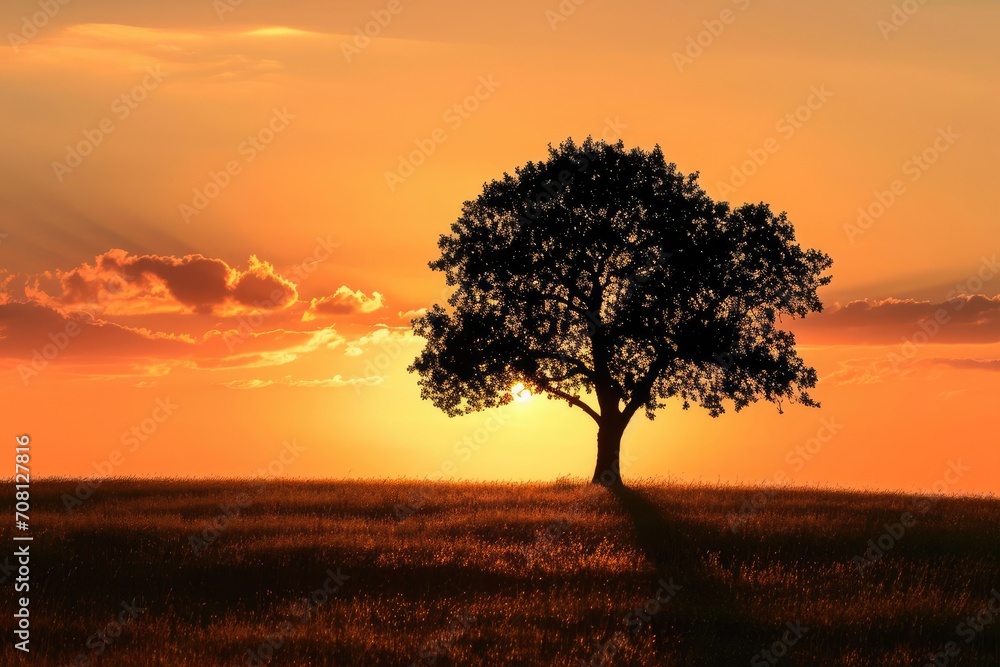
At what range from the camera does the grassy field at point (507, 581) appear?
15.5 m

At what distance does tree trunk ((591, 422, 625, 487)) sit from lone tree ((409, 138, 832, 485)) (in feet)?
0.17

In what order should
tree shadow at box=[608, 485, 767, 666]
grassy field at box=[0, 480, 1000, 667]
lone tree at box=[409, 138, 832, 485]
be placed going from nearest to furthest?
1. grassy field at box=[0, 480, 1000, 667]
2. tree shadow at box=[608, 485, 767, 666]
3. lone tree at box=[409, 138, 832, 485]

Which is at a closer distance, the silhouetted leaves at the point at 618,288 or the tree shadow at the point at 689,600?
the tree shadow at the point at 689,600

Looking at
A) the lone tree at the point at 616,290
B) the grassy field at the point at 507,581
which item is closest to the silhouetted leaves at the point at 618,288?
the lone tree at the point at 616,290

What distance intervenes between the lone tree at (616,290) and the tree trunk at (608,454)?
52 mm

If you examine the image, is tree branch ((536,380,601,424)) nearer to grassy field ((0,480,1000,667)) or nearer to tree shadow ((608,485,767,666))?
grassy field ((0,480,1000,667))

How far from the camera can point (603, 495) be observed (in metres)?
31.0

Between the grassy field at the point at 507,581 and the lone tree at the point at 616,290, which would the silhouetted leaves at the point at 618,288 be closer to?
the lone tree at the point at 616,290

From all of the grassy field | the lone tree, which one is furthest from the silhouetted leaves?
the grassy field

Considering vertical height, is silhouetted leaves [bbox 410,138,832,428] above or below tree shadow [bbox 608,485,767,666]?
above

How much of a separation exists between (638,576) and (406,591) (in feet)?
16.3

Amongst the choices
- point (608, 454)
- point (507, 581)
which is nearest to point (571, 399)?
point (608, 454)

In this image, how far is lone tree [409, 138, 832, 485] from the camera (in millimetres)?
34125

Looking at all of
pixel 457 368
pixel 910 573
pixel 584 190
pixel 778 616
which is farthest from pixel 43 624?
pixel 584 190
